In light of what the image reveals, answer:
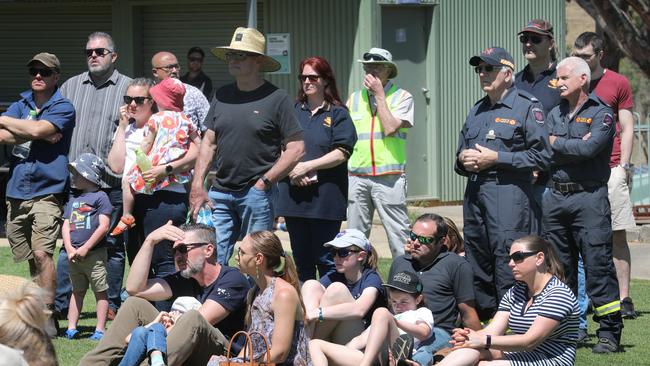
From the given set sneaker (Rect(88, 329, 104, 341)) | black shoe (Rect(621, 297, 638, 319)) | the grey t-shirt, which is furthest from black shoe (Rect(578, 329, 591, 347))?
sneaker (Rect(88, 329, 104, 341))

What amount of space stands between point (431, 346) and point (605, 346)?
59.6 inches

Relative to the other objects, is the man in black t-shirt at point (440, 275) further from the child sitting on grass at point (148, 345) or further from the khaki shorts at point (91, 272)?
the khaki shorts at point (91, 272)

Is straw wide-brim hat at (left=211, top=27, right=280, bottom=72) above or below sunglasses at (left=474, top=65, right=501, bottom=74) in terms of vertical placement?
above

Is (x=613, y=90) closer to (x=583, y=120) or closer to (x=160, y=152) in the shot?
(x=583, y=120)

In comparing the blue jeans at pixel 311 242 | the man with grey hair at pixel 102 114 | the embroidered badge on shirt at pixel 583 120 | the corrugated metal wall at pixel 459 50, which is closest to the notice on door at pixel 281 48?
the corrugated metal wall at pixel 459 50

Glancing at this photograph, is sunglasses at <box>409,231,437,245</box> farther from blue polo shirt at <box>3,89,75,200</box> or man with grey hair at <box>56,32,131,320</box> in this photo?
blue polo shirt at <box>3,89,75,200</box>

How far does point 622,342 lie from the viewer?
8430 millimetres

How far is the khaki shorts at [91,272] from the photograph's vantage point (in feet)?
28.9

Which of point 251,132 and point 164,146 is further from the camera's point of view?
point 164,146

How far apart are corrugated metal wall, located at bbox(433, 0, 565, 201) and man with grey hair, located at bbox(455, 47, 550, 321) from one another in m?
8.46

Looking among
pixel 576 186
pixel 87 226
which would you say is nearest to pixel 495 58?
pixel 576 186

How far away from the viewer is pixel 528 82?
8812 mm

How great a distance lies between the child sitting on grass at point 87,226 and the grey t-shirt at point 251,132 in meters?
1.14

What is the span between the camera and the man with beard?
6656mm
